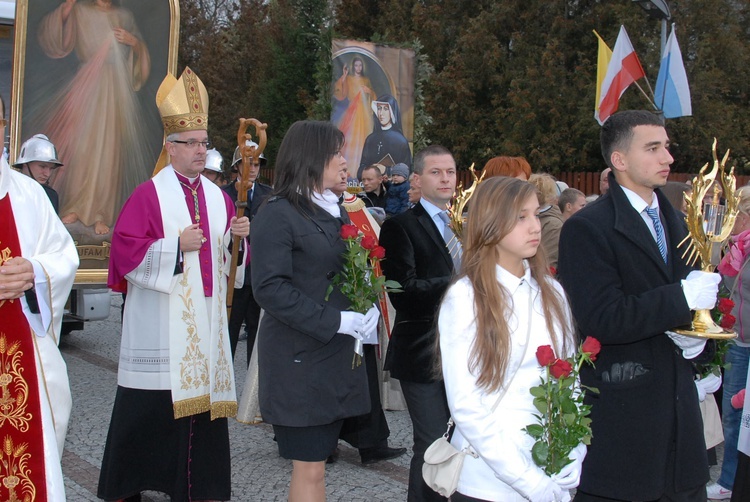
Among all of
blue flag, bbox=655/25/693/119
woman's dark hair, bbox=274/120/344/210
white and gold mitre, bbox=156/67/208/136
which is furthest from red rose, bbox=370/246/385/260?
blue flag, bbox=655/25/693/119

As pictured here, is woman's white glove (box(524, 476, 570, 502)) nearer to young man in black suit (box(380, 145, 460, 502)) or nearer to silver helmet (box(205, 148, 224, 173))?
young man in black suit (box(380, 145, 460, 502))

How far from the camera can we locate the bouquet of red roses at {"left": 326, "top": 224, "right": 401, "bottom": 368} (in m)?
3.70

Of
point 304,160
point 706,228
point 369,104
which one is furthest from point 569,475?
A: point 369,104

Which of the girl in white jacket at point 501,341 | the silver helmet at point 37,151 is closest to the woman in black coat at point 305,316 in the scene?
the girl in white jacket at point 501,341

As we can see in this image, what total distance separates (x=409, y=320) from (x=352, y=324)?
664 millimetres

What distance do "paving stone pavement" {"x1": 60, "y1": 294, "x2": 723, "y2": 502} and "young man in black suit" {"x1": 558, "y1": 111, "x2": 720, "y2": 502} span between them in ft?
6.55

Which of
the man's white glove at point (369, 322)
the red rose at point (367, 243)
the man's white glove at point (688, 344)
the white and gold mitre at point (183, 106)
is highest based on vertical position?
the white and gold mitre at point (183, 106)

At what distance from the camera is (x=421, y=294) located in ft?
13.4

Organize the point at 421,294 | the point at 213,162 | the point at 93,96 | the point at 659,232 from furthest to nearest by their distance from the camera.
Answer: the point at 213,162 < the point at 93,96 < the point at 421,294 < the point at 659,232

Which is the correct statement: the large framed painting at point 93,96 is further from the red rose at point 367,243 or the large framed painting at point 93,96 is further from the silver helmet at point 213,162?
the red rose at point 367,243

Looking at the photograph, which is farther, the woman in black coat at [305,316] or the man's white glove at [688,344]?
the woman in black coat at [305,316]

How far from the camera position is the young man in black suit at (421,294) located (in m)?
4.11

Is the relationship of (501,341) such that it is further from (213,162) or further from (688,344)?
(213,162)

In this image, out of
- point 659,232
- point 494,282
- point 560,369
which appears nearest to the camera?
point 560,369
